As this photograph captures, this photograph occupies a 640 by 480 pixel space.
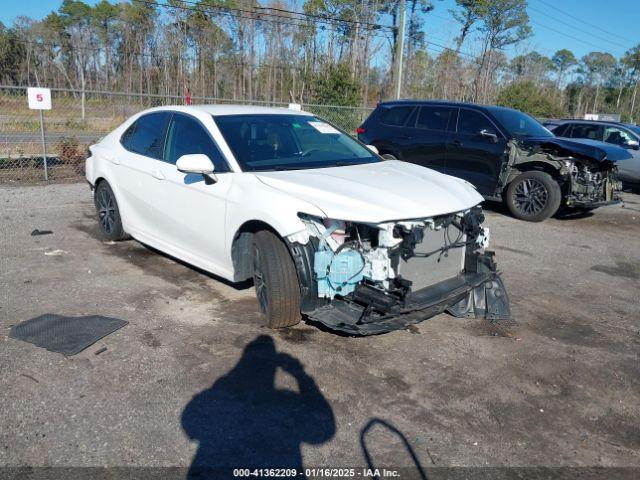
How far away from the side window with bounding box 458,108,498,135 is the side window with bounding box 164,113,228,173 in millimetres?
5607

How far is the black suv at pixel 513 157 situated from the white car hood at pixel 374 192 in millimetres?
4535

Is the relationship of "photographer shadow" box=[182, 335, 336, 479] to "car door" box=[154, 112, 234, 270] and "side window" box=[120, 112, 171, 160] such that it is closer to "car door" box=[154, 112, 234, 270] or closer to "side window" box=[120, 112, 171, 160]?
"car door" box=[154, 112, 234, 270]

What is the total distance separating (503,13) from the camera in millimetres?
40406

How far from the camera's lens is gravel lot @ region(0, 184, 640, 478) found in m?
2.95

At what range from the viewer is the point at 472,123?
9273 millimetres

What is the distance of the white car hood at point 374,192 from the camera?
149 inches

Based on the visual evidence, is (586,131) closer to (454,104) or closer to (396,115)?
(454,104)

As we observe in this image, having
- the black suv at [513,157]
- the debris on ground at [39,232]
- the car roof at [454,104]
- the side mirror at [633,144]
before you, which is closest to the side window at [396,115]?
the car roof at [454,104]

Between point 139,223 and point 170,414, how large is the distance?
3121 millimetres

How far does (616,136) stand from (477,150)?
5.97m

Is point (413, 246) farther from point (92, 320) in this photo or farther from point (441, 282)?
point (92, 320)

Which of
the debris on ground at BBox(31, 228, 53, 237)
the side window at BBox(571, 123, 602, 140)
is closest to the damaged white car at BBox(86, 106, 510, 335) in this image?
the debris on ground at BBox(31, 228, 53, 237)

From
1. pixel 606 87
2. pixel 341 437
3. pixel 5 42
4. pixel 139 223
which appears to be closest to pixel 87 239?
pixel 139 223

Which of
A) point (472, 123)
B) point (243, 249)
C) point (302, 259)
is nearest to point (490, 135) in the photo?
point (472, 123)
